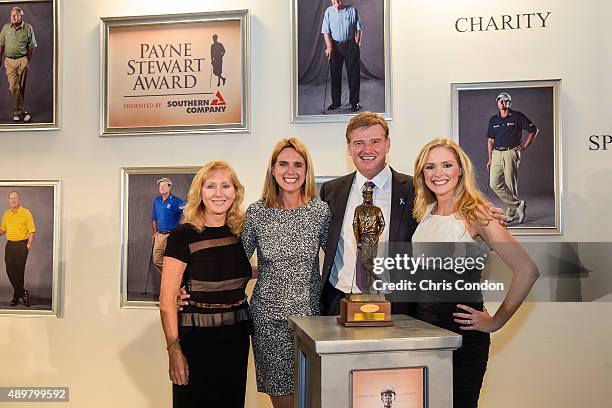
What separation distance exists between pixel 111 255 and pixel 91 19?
1.35 m

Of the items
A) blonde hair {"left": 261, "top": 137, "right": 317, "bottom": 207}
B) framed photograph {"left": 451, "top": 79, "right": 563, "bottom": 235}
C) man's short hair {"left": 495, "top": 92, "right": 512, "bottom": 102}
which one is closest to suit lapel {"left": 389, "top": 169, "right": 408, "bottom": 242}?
blonde hair {"left": 261, "top": 137, "right": 317, "bottom": 207}

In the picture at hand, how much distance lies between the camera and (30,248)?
10.4 feet

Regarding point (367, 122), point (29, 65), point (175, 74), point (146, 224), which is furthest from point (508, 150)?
point (29, 65)

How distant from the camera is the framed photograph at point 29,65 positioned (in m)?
3.14

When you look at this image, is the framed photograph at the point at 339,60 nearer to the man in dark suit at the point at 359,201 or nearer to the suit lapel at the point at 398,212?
the man in dark suit at the point at 359,201

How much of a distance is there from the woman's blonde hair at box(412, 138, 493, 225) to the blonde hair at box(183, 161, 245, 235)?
0.78 m

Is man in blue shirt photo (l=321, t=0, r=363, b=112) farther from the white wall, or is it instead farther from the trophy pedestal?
the trophy pedestal

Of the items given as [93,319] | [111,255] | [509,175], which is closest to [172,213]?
[111,255]

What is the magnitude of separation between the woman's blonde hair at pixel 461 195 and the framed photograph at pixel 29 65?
6.83ft

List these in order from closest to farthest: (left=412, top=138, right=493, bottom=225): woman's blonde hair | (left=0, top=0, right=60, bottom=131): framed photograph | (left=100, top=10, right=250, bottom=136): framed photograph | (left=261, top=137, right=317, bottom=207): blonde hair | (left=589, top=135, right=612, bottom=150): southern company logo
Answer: (left=412, top=138, right=493, bottom=225): woman's blonde hair, (left=261, top=137, right=317, bottom=207): blonde hair, (left=589, top=135, right=612, bottom=150): southern company logo, (left=100, top=10, right=250, bottom=136): framed photograph, (left=0, top=0, right=60, bottom=131): framed photograph

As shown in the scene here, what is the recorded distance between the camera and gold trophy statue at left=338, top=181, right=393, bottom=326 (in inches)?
64.9

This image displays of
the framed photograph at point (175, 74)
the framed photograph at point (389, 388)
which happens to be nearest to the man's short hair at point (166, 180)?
the framed photograph at point (175, 74)

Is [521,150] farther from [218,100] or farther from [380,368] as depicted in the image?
[380,368]

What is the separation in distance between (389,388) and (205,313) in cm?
109
